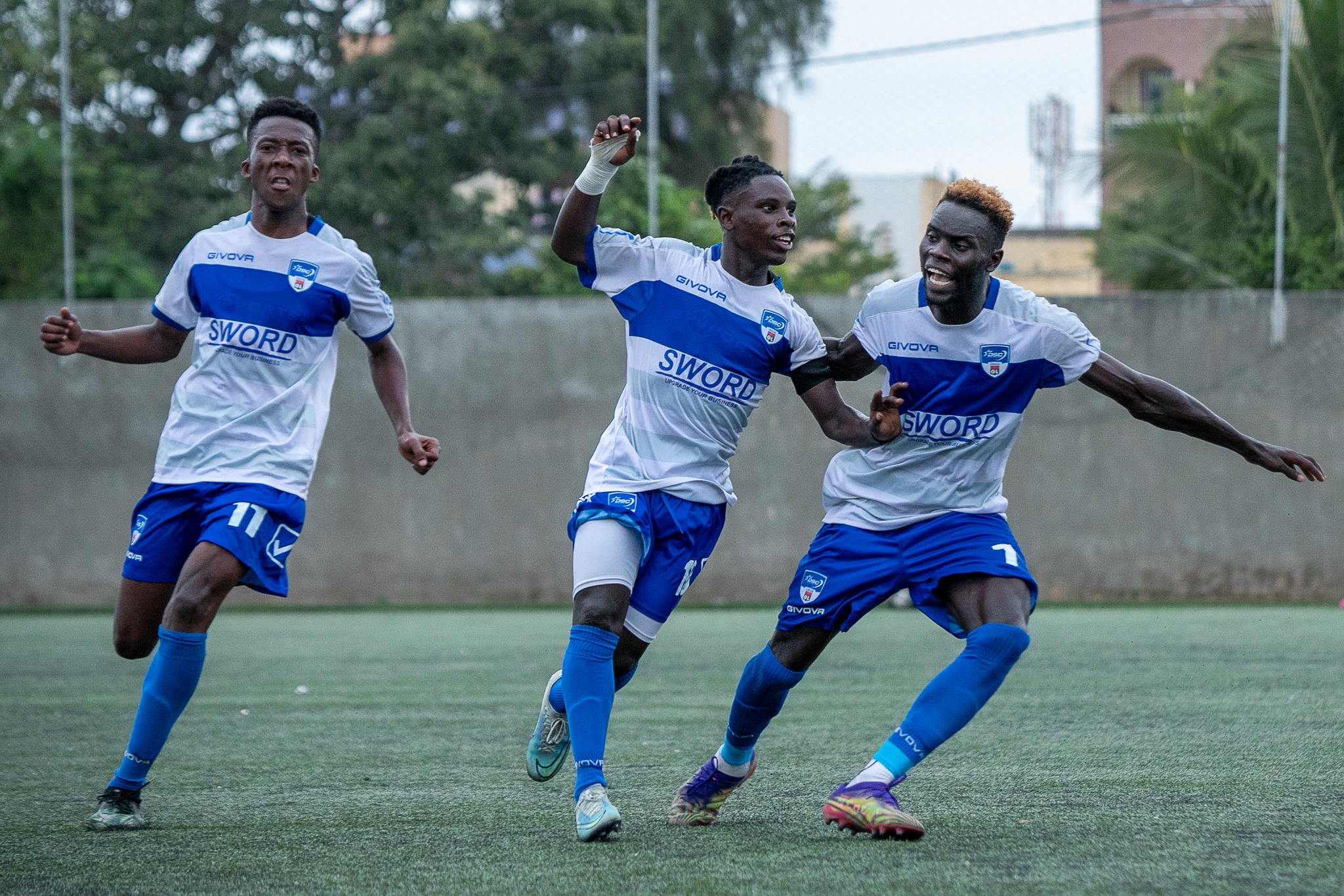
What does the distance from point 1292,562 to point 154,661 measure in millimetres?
9828

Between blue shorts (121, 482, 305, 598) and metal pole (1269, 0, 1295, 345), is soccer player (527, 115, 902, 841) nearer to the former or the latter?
blue shorts (121, 482, 305, 598)

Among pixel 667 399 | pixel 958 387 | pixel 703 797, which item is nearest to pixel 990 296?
pixel 958 387

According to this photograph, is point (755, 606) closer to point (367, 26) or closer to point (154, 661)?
point (154, 661)

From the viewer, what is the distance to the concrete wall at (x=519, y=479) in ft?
39.3

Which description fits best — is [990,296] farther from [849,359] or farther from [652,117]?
[652,117]

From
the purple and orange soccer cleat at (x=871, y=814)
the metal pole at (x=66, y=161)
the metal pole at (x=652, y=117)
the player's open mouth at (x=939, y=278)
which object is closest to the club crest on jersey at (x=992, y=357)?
the player's open mouth at (x=939, y=278)

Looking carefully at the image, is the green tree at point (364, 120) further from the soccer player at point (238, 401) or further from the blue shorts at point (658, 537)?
the blue shorts at point (658, 537)

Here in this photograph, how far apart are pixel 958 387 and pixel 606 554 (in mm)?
1123

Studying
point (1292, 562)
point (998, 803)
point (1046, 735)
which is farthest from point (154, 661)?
point (1292, 562)

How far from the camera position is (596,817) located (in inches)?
152

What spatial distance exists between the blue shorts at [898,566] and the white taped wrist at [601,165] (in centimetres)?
121

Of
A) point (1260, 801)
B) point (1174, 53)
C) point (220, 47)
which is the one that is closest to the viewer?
point (1260, 801)

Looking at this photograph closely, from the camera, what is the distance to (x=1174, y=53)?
19.1m

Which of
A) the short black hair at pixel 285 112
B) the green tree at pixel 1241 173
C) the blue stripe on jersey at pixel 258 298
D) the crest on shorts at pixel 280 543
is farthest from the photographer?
the green tree at pixel 1241 173
